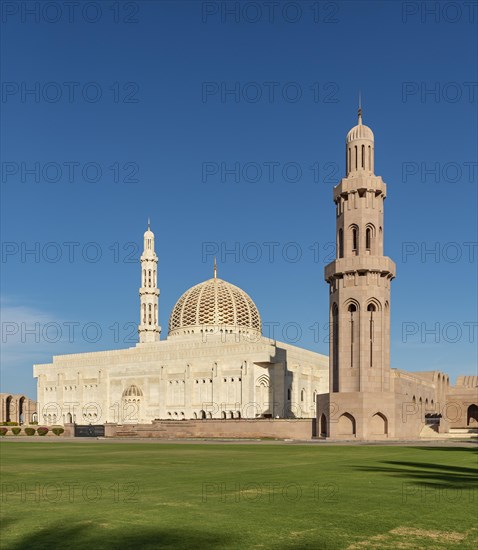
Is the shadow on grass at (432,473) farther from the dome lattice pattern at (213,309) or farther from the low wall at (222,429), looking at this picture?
the dome lattice pattern at (213,309)

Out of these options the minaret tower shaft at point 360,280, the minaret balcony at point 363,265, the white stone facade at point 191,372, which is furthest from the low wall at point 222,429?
the white stone facade at point 191,372

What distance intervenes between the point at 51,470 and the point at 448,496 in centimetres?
1022

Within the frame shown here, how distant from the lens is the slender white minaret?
8181 centimetres

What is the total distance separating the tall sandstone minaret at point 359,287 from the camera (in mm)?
47188

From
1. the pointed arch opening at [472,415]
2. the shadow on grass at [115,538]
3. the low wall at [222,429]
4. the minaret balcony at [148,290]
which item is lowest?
the pointed arch opening at [472,415]

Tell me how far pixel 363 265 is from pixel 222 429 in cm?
1557

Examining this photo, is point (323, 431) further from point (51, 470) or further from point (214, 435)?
point (51, 470)

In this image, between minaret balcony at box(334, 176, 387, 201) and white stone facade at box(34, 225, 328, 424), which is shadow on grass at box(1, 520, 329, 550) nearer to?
minaret balcony at box(334, 176, 387, 201)

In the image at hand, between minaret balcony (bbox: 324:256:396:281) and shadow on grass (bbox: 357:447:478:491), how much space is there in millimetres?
27738

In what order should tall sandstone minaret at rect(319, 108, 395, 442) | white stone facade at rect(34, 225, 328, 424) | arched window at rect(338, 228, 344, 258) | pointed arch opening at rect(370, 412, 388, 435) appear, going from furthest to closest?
1. white stone facade at rect(34, 225, 328, 424)
2. arched window at rect(338, 228, 344, 258)
3. tall sandstone minaret at rect(319, 108, 395, 442)
4. pointed arch opening at rect(370, 412, 388, 435)

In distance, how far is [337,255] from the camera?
5094 cm

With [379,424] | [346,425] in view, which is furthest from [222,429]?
[379,424]

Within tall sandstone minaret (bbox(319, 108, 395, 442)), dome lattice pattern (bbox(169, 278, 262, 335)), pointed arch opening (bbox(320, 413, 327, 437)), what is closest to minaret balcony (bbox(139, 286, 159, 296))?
dome lattice pattern (bbox(169, 278, 262, 335))

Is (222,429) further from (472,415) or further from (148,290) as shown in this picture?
(472,415)
